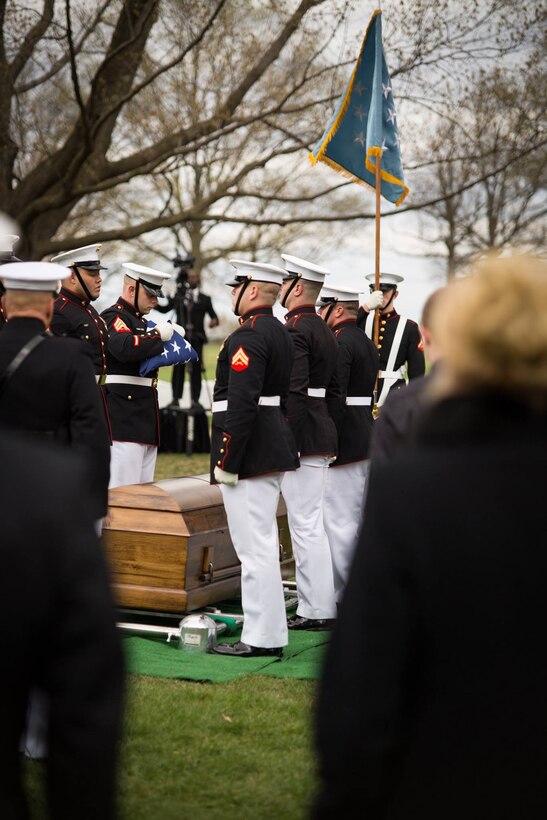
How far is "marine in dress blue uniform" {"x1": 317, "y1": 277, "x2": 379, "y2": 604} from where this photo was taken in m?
7.32

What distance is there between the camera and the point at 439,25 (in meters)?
13.1

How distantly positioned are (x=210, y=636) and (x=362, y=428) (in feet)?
6.94

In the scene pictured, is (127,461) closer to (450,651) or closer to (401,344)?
(401,344)

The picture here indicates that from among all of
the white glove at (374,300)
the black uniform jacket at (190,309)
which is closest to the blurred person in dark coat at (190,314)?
the black uniform jacket at (190,309)

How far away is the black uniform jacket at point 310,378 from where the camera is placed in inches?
268

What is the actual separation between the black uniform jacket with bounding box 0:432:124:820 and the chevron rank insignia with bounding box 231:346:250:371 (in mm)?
3988

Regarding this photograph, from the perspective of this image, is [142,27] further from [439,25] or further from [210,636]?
[210,636]

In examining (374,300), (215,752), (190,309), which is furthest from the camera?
(190,309)

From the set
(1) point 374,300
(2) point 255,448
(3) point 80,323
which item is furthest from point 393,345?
(2) point 255,448

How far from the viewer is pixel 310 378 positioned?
704 centimetres

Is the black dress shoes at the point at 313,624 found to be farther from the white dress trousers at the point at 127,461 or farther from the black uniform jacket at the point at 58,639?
the black uniform jacket at the point at 58,639

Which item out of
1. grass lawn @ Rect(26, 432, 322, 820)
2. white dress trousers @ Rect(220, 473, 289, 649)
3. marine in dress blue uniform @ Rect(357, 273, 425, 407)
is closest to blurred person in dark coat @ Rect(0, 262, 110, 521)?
grass lawn @ Rect(26, 432, 322, 820)

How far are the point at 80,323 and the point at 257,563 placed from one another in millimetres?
2251

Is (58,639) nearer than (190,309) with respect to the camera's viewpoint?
Yes
